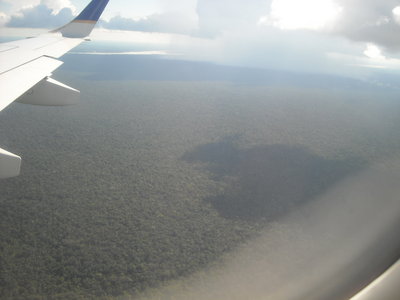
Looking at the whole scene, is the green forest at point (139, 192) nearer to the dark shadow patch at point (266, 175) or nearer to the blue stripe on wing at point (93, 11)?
the dark shadow patch at point (266, 175)

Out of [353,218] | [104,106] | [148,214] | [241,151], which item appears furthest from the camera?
[104,106]

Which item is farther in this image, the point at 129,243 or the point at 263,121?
the point at 263,121

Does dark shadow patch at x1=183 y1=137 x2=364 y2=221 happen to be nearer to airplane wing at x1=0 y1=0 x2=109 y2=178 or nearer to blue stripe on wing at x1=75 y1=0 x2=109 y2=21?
airplane wing at x1=0 y1=0 x2=109 y2=178

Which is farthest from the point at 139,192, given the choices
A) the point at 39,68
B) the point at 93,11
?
the point at 39,68

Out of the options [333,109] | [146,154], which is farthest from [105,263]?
[333,109]

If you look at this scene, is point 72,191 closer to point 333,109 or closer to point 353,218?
point 353,218

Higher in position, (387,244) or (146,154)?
(387,244)

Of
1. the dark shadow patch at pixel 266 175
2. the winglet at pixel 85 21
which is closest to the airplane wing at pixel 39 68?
the winglet at pixel 85 21

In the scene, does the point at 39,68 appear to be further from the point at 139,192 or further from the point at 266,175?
the point at 266,175
